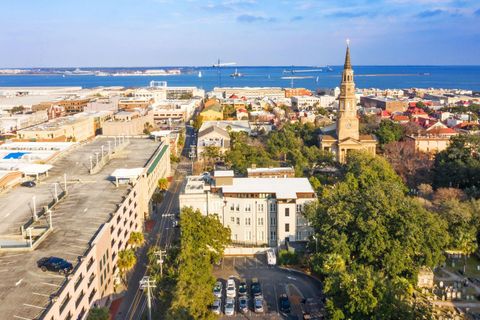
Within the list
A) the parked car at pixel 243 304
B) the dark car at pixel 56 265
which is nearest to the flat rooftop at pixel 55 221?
the dark car at pixel 56 265

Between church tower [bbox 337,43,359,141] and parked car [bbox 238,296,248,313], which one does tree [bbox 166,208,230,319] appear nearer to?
parked car [bbox 238,296,248,313]

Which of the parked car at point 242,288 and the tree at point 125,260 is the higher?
the tree at point 125,260

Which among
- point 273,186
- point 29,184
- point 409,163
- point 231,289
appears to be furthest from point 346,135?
point 29,184

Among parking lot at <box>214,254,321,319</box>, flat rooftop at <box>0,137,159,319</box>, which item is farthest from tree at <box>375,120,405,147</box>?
parking lot at <box>214,254,321,319</box>

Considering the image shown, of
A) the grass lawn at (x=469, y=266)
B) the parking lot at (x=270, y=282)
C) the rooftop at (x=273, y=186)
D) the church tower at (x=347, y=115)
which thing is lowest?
the grass lawn at (x=469, y=266)

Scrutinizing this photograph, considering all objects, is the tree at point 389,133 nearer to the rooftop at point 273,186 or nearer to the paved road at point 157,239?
the paved road at point 157,239
